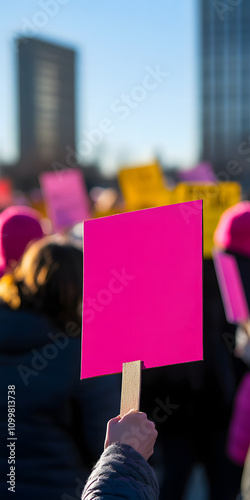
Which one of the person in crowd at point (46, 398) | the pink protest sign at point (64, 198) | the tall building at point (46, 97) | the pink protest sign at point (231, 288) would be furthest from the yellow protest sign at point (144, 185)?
the tall building at point (46, 97)

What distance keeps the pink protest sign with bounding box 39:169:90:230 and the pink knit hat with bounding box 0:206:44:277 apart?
1394mm

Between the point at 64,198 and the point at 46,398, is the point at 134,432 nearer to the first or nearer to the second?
the point at 46,398

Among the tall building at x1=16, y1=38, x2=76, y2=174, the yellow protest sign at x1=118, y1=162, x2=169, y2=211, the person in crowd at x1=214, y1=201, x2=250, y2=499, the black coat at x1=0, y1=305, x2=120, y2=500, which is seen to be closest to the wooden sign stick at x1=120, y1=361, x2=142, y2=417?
the black coat at x1=0, y1=305, x2=120, y2=500

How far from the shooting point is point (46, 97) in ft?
285

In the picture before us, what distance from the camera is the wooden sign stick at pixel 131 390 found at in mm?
886

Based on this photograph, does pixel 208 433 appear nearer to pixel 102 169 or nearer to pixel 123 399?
pixel 123 399

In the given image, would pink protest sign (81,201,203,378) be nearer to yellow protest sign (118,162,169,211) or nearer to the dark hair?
the dark hair

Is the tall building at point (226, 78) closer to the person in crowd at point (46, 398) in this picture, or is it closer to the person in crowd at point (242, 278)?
the person in crowd at point (242, 278)

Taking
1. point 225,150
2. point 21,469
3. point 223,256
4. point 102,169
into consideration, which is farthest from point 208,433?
point 225,150

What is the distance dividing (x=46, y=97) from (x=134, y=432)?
89.3 m

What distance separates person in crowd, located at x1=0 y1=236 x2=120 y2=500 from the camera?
1272 millimetres

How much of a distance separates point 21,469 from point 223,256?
135 cm

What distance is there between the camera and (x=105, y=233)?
0.94 meters

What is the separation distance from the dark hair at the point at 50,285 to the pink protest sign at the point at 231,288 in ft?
3.35
